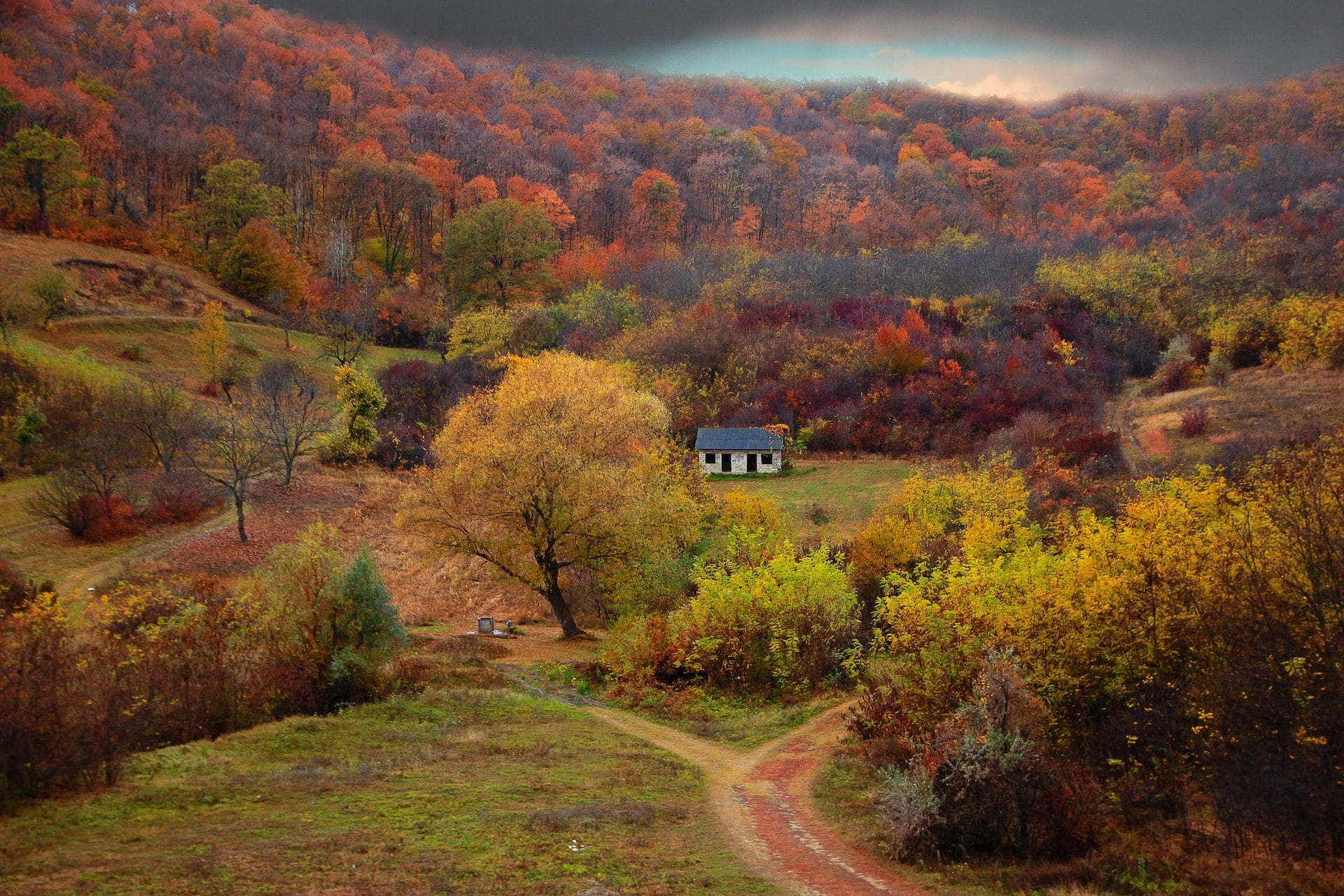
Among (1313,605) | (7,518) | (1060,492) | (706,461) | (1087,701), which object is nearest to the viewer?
(1313,605)

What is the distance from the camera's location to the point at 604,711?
24.2 m

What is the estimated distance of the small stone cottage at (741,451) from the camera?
55812mm

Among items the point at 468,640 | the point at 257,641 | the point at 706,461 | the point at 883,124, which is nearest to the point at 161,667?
the point at 257,641

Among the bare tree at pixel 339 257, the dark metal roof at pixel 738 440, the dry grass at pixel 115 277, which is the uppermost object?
the bare tree at pixel 339 257

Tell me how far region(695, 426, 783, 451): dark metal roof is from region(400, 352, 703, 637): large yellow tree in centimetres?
1944

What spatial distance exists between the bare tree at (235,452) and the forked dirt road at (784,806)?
2567 cm

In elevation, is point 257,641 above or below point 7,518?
below

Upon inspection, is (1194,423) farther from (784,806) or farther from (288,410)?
(288,410)

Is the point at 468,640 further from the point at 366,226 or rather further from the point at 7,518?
the point at 366,226

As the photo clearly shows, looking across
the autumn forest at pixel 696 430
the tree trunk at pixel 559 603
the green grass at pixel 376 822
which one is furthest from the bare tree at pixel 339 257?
the green grass at pixel 376 822

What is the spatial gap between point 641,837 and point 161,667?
9.79 m

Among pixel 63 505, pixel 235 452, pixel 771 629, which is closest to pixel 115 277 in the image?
pixel 235 452

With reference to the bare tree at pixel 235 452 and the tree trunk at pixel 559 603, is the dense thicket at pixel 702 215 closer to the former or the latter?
the bare tree at pixel 235 452

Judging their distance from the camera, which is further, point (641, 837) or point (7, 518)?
point (7, 518)
